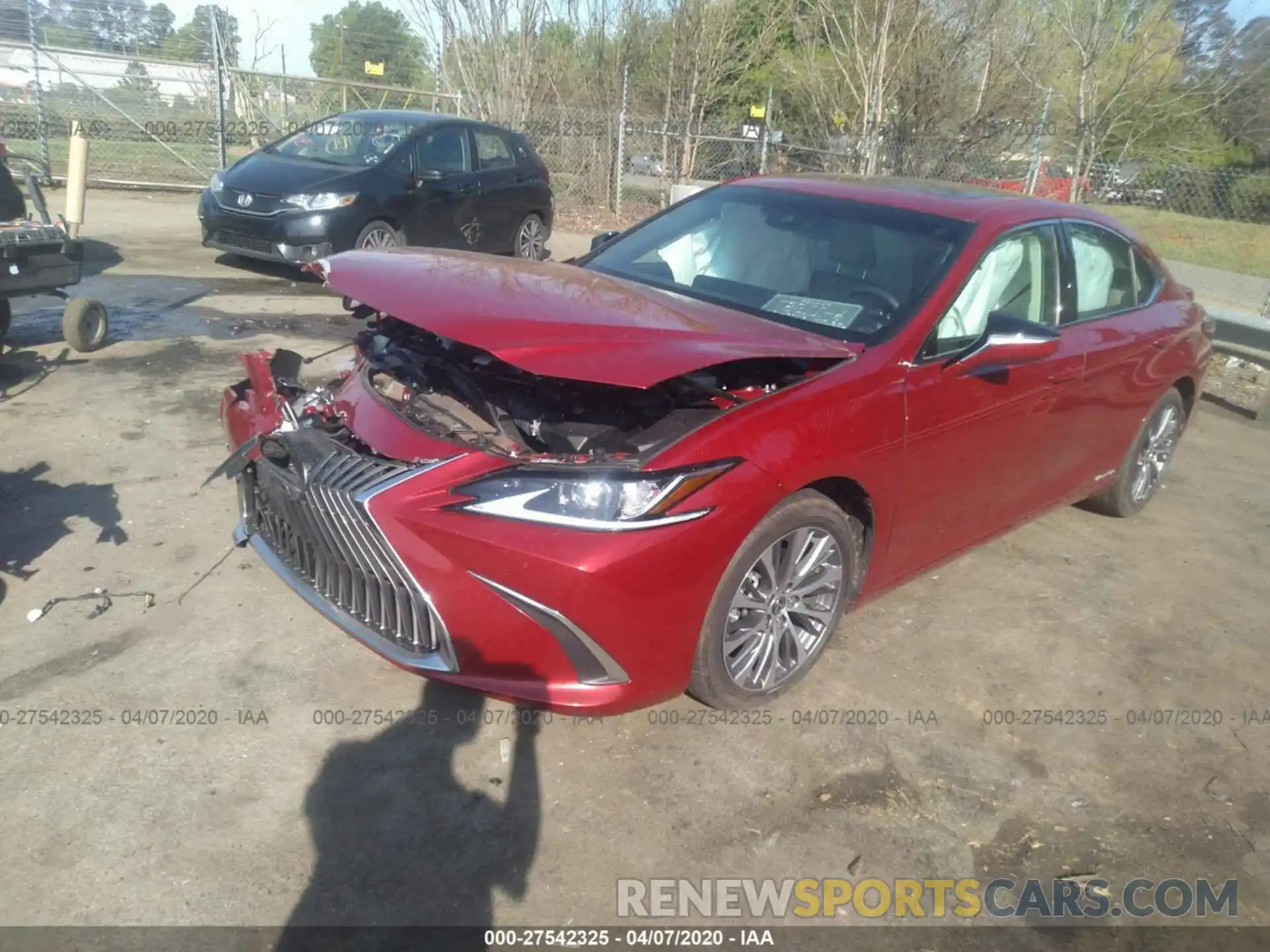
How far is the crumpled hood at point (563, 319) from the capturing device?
118 inches

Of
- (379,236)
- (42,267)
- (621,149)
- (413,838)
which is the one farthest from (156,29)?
(413,838)

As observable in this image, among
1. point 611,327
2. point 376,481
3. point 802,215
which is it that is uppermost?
point 802,215

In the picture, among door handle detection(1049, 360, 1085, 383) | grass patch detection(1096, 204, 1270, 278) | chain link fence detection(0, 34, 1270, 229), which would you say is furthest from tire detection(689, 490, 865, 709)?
grass patch detection(1096, 204, 1270, 278)

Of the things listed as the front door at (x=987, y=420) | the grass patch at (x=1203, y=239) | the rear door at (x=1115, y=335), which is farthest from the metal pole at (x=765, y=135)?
the front door at (x=987, y=420)

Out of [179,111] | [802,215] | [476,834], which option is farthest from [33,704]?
[179,111]

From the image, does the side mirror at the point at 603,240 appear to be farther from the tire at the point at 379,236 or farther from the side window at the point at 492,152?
the side window at the point at 492,152

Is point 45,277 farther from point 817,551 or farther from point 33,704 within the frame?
point 817,551

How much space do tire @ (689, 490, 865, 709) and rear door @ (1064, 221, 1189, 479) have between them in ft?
5.55

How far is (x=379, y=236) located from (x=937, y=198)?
678 centimetres

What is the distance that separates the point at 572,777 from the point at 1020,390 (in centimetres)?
237

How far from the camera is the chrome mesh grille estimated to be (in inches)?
120

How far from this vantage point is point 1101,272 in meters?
4.89

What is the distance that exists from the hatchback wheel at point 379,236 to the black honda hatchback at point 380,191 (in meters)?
0.01

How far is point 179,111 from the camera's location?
16.8m
